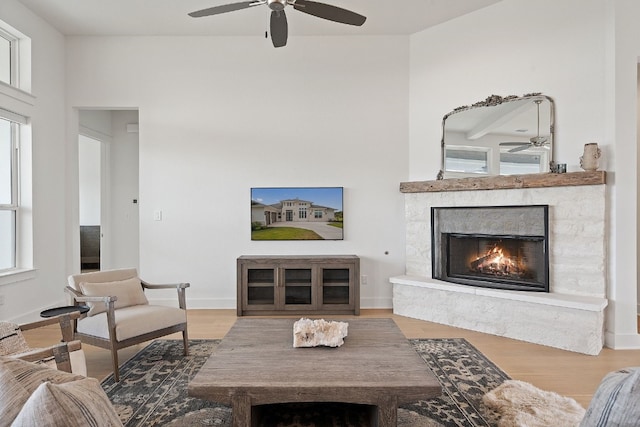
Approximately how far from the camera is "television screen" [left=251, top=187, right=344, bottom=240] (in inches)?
187

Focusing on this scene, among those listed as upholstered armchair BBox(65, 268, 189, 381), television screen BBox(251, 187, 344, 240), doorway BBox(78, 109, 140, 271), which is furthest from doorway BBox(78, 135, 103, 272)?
upholstered armchair BBox(65, 268, 189, 381)

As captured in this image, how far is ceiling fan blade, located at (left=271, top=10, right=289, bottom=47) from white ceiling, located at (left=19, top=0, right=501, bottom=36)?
4.59ft

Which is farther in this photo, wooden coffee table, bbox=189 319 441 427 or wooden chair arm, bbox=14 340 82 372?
wooden coffee table, bbox=189 319 441 427

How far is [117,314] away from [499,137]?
4.00 metres

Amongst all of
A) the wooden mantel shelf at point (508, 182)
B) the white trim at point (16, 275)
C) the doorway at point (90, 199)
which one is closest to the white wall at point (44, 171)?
the white trim at point (16, 275)

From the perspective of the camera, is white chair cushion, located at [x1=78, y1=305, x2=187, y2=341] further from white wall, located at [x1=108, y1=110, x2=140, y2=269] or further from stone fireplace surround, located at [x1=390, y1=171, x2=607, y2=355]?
white wall, located at [x1=108, y1=110, x2=140, y2=269]

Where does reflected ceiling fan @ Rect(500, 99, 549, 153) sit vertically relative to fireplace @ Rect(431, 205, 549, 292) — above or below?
above

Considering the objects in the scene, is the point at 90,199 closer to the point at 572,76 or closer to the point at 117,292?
the point at 117,292

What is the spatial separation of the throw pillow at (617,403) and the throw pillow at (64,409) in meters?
1.32

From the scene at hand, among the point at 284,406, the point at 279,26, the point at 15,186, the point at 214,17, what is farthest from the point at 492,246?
the point at 15,186

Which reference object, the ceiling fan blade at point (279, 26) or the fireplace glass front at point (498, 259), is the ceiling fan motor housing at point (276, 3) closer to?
the ceiling fan blade at point (279, 26)

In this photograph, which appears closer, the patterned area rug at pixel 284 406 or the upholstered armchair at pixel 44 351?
the upholstered armchair at pixel 44 351

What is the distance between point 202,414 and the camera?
7.30 feet

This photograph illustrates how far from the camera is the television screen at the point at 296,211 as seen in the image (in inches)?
187
